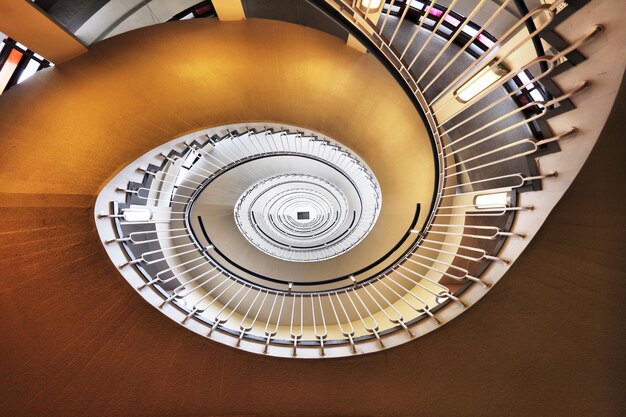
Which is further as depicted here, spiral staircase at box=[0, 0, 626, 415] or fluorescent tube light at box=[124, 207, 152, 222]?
→ fluorescent tube light at box=[124, 207, 152, 222]

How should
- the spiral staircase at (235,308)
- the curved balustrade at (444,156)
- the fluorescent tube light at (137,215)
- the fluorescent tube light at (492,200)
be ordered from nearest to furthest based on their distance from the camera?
the curved balustrade at (444,156), the spiral staircase at (235,308), the fluorescent tube light at (492,200), the fluorescent tube light at (137,215)

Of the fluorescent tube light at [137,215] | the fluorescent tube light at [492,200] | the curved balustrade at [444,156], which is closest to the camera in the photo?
the curved balustrade at [444,156]

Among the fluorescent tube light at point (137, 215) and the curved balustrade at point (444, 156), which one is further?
the fluorescent tube light at point (137, 215)

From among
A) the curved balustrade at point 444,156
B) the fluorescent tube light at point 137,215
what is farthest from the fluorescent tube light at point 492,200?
the fluorescent tube light at point 137,215

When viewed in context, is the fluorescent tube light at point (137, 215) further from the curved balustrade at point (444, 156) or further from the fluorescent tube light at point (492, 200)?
the fluorescent tube light at point (492, 200)

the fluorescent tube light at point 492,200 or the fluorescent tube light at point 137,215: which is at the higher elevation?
the fluorescent tube light at point 137,215

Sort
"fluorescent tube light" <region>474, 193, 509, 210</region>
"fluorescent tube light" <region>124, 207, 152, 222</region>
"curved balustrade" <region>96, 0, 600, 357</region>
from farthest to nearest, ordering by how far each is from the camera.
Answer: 1. "fluorescent tube light" <region>124, 207, 152, 222</region>
2. "fluorescent tube light" <region>474, 193, 509, 210</region>
3. "curved balustrade" <region>96, 0, 600, 357</region>

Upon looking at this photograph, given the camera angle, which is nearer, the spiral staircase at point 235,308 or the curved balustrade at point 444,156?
the curved balustrade at point 444,156

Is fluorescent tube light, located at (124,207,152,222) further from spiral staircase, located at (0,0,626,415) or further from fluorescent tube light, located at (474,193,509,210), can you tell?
fluorescent tube light, located at (474,193,509,210)

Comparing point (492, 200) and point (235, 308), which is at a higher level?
point (492, 200)

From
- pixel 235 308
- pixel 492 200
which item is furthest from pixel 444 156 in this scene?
pixel 235 308

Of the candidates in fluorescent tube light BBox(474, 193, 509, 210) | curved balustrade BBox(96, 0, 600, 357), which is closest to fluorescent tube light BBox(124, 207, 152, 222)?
curved balustrade BBox(96, 0, 600, 357)

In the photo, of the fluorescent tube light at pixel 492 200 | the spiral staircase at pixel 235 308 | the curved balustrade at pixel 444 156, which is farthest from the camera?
the fluorescent tube light at pixel 492 200

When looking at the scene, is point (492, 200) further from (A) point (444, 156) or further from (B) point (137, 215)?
(B) point (137, 215)
